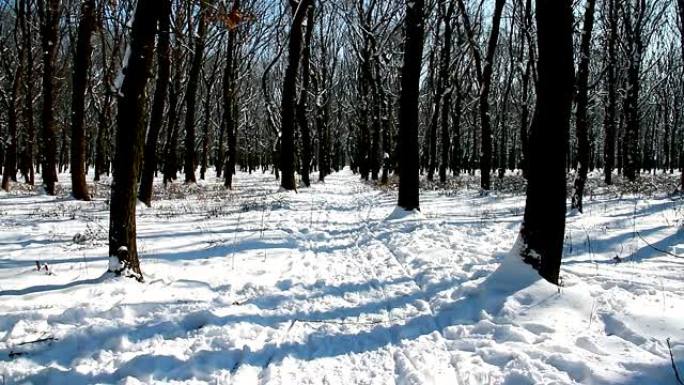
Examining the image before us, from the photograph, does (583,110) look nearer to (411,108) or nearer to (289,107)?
(411,108)

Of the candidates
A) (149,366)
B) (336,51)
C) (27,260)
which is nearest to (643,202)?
(149,366)

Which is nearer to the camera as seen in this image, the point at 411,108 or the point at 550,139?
the point at 550,139

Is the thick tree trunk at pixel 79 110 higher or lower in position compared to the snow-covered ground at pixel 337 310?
higher

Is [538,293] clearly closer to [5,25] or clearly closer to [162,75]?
[162,75]

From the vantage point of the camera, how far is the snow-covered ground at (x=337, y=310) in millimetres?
3479

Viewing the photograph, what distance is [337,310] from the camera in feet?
16.4

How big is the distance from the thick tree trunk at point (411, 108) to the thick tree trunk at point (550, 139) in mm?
6620

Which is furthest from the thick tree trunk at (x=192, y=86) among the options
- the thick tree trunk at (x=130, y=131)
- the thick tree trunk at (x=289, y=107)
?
the thick tree trunk at (x=130, y=131)

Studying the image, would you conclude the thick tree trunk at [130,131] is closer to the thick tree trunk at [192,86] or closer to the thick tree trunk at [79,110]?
the thick tree trunk at [79,110]

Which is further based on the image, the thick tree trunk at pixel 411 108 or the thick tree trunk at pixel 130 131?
the thick tree trunk at pixel 411 108

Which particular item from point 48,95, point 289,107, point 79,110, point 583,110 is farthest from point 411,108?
point 48,95

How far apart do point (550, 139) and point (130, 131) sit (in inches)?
194

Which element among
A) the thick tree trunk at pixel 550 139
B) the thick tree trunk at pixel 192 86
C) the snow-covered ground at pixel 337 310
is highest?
the thick tree trunk at pixel 192 86

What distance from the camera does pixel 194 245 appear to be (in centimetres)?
779
